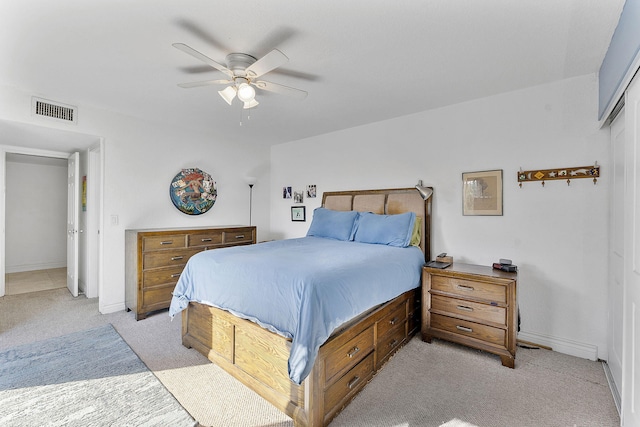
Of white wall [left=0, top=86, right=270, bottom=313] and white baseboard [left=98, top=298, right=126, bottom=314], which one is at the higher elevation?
white wall [left=0, top=86, right=270, bottom=313]

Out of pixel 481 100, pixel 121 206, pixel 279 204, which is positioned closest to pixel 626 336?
pixel 481 100

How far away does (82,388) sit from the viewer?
6.72ft

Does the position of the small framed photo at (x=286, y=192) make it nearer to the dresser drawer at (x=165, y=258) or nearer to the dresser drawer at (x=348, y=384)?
the dresser drawer at (x=165, y=258)

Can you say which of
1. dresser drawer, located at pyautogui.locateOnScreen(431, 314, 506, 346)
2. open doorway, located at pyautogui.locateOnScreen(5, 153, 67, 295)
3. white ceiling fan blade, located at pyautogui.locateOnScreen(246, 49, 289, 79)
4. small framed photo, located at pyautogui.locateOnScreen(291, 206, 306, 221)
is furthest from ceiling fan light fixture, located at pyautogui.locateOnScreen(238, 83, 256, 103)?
open doorway, located at pyautogui.locateOnScreen(5, 153, 67, 295)

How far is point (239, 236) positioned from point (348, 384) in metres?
2.77

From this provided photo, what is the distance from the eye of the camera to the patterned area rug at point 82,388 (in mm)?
1767

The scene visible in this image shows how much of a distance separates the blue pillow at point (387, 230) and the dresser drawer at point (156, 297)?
7.88 feet

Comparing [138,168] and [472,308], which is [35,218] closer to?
[138,168]

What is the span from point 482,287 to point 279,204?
142 inches

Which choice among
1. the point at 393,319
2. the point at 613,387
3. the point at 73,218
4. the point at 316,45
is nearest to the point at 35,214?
the point at 73,218

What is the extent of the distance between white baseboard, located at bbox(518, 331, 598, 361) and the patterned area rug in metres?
2.98

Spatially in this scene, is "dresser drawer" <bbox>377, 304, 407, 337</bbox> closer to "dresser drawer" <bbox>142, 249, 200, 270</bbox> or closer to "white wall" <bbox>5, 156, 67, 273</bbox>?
"dresser drawer" <bbox>142, 249, 200, 270</bbox>

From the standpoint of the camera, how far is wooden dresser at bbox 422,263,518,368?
2.37 m

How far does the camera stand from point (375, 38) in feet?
6.68
